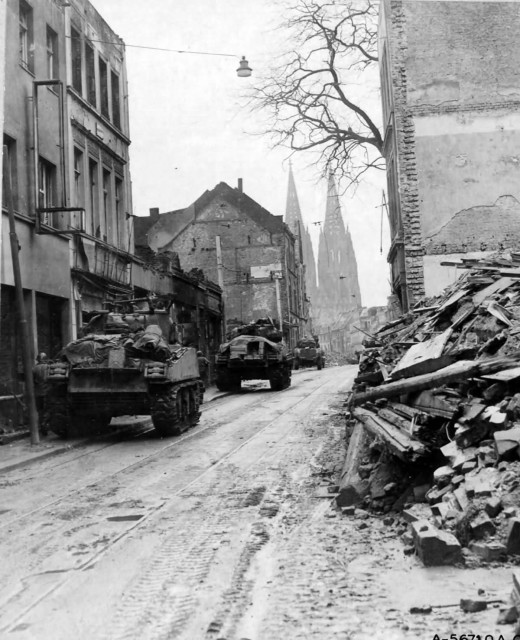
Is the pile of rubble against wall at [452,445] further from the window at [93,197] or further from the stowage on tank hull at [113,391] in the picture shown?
→ the window at [93,197]

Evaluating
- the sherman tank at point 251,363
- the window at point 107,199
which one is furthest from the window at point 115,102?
the sherman tank at point 251,363

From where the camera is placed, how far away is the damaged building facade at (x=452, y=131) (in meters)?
21.5

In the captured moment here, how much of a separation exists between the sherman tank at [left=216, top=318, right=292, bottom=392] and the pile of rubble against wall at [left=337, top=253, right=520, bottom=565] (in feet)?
45.9

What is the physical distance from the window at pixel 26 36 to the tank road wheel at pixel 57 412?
27.4ft

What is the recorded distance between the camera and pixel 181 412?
1334cm

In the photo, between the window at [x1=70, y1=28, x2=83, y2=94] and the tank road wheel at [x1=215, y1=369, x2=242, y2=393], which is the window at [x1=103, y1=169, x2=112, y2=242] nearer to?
the window at [x1=70, y1=28, x2=83, y2=94]

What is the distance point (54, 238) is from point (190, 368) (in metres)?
5.35

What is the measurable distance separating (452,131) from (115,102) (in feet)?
34.9

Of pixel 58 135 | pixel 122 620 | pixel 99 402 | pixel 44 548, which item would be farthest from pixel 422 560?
pixel 58 135

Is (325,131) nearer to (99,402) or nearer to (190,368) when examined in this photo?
(190,368)

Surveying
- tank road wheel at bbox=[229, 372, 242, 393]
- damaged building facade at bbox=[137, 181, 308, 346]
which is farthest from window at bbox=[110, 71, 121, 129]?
damaged building facade at bbox=[137, 181, 308, 346]

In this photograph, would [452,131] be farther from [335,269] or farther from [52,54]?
[335,269]

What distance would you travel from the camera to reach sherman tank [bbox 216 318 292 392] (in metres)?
24.0

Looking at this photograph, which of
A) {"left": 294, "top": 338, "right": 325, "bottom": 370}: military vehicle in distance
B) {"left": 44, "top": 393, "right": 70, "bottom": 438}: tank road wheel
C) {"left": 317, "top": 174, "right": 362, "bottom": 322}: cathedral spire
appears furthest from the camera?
{"left": 317, "top": 174, "right": 362, "bottom": 322}: cathedral spire
